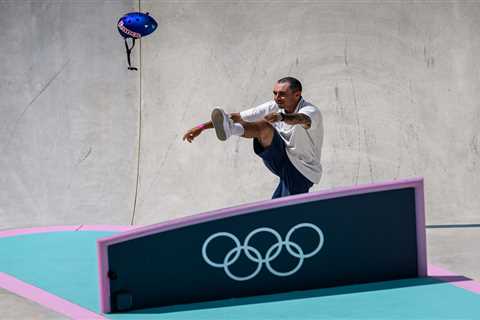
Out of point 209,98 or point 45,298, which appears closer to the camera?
point 45,298

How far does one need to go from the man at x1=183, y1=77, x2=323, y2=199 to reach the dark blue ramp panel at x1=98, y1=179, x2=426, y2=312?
2.79ft

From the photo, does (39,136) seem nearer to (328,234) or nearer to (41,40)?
(41,40)

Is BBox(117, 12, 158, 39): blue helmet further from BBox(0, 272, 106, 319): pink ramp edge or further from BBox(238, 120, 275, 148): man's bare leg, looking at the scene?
BBox(0, 272, 106, 319): pink ramp edge

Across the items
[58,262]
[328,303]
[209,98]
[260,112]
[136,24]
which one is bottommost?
[328,303]

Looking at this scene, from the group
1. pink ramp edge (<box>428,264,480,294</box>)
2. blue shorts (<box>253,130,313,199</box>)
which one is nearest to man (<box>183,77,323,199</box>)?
blue shorts (<box>253,130,313,199</box>)

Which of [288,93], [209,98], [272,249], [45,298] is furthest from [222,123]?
[209,98]

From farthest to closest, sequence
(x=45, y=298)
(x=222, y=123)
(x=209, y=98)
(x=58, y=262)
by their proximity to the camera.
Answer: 1. (x=209, y=98)
2. (x=58, y=262)
3. (x=222, y=123)
4. (x=45, y=298)

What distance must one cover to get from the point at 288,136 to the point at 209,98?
415 centimetres

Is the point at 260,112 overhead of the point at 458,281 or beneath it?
overhead

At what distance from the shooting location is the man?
563 centimetres

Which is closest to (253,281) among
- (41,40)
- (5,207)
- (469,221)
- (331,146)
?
(469,221)

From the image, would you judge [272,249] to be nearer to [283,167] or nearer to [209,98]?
[283,167]

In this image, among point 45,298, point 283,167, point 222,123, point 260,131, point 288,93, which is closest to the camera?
point 45,298

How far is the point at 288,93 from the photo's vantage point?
581cm
